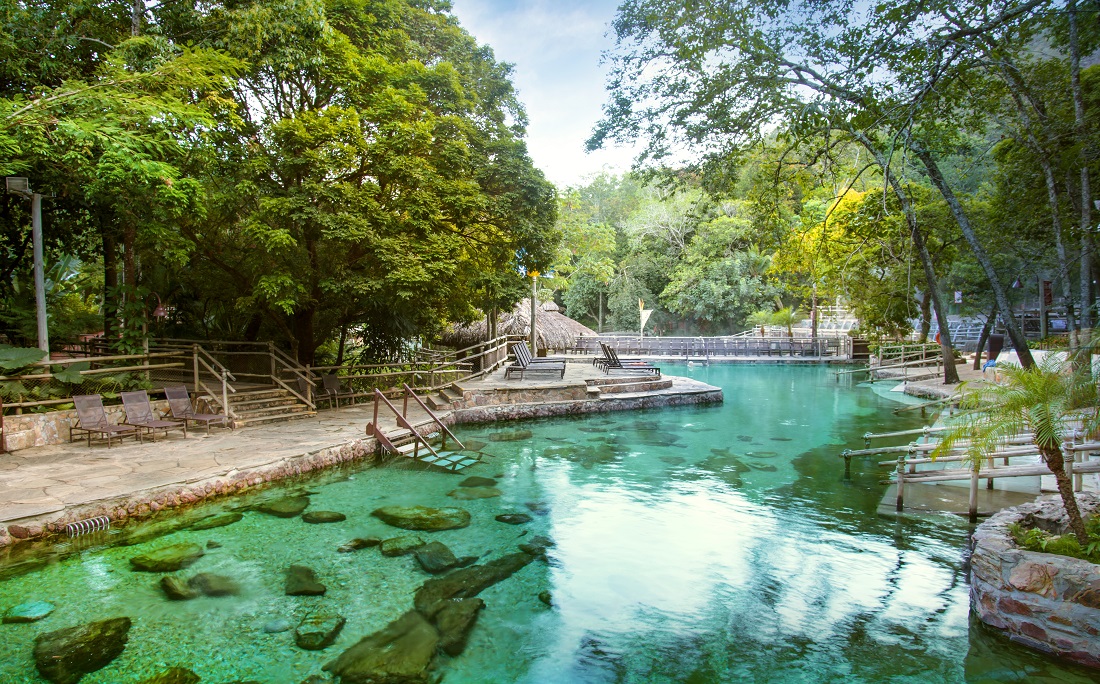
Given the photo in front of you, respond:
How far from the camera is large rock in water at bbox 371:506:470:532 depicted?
23.3 feet

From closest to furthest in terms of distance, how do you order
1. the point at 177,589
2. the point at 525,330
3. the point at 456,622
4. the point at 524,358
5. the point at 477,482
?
the point at 456,622, the point at 177,589, the point at 477,482, the point at 524,358, the point at 525,330

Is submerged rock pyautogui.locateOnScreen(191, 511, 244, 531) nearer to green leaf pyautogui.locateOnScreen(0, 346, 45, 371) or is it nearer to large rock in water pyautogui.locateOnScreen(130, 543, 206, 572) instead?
large rock in water pyautogui.locateOnScreen(130, 543, 206, 572)

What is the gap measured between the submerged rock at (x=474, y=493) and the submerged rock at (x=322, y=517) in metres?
1.64

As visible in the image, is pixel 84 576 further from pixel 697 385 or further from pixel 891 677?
pixel 697 385

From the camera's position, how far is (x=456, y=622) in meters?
4.95

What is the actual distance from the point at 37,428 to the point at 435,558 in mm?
6130

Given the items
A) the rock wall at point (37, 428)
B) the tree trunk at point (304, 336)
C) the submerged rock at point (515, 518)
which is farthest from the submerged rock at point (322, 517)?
the tree trunk at point (304, 336)

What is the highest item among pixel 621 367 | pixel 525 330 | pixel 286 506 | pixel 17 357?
pixel 525 330

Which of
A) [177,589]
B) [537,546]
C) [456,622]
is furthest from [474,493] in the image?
[177,589]

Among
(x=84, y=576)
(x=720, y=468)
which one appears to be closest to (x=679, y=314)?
(x=720, y=468)

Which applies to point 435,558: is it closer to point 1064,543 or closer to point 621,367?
point 1064,543

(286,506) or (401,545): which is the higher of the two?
(286,506)

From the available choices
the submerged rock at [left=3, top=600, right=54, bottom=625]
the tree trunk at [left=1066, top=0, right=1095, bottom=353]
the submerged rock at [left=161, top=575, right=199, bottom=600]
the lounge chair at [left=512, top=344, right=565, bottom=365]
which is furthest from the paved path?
the tree trunk at [left=1066, top=0, right=1095, bottom=353]

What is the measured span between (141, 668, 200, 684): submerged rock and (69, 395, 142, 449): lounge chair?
5259 millimetres
